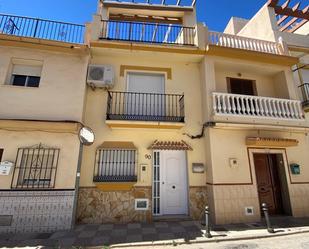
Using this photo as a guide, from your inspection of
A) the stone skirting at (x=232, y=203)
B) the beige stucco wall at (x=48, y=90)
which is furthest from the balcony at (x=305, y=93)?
the beige stucco wall at (x=48, y=90)

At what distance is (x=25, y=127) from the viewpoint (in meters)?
5.65

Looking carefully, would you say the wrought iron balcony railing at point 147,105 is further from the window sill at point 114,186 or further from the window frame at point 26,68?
the window frame at point 26,68

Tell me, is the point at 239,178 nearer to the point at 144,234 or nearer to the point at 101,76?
the point at 144,234

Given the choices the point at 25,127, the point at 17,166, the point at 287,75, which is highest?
the point at 287,75

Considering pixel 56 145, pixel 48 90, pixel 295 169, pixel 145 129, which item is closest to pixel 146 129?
pixel 145 129

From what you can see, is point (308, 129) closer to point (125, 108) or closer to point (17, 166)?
point (125, 108)

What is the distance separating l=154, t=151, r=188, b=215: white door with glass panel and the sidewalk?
0.67 meters

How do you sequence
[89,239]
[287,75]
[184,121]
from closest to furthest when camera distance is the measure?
[89,239], [184,121], [287,75]

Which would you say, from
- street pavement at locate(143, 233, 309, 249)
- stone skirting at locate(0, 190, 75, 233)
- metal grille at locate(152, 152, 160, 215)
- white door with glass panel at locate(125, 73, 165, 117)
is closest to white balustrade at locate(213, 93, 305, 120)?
white door with glass panel at locate(125, 73, 165, 117)

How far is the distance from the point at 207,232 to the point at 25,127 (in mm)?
6589

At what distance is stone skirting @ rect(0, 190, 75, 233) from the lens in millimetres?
5172

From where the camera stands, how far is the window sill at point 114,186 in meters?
6.09

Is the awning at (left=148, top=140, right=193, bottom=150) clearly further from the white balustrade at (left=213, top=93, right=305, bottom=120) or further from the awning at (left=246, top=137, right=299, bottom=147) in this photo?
the awning at (left=246, top=137, right=299, bottom=147)

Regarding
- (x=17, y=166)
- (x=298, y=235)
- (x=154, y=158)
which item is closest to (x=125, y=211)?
(x=154, y=158)
